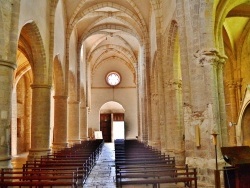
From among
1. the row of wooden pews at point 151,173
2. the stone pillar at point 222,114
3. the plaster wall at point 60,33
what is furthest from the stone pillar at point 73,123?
the stone pillar at point 222,114

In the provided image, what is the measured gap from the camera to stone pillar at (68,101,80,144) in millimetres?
22906

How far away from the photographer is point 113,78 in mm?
37406

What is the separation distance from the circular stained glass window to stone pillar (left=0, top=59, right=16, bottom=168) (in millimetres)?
28589

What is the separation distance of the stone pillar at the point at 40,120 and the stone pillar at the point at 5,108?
14.8 ft

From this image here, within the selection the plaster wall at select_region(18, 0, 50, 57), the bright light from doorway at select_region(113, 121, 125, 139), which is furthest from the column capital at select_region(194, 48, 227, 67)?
the bright light from doorway at select_region(113, 121, 125, 139)

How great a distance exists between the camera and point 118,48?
32.8m

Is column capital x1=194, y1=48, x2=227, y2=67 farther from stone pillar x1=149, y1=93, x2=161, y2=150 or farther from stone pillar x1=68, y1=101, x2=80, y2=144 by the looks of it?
stone pillar x1=68, y1=101, x2=80, y2=144

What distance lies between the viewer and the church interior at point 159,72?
28.4 feet

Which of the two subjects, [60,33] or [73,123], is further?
[73,123]

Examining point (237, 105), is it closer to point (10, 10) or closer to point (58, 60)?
point (58, 60)

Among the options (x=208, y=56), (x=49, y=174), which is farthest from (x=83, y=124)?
(x=208, y=56)

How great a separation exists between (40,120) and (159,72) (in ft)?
21.4

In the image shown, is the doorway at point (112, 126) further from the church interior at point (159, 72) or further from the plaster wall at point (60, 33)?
the plaster wall at point (60, 33)

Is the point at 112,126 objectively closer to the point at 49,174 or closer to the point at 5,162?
the point at 5,162
